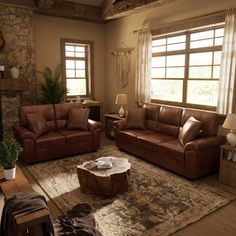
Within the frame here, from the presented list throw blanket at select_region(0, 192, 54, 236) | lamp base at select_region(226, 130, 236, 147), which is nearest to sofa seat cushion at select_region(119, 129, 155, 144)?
lamp base at select_region(226, 130, 236, 147)

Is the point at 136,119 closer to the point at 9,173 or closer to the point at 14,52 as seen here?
the point at 9,173

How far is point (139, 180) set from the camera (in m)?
3.43

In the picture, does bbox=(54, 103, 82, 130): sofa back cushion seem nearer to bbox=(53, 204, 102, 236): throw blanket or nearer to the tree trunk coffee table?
the tree trunk coffee table

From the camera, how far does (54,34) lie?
576 cm

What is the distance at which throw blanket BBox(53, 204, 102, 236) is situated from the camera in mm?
1925

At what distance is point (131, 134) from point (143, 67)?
1668 mm

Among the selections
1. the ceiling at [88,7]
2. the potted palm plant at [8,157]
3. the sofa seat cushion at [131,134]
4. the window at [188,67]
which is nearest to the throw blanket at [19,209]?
the potted palm plant at [8,157]

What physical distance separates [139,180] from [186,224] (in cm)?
111

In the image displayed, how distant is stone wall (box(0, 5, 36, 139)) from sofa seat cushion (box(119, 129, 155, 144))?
237 cm

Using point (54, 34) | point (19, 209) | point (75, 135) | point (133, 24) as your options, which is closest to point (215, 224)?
point (19, 209)

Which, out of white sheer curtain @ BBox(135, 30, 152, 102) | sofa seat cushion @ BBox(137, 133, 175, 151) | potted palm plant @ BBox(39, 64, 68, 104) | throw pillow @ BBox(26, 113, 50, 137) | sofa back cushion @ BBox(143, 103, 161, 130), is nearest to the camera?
sofa seat cushion @ BBox(137, 133, 175, 151)

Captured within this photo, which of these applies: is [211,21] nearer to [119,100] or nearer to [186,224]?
[119,100]

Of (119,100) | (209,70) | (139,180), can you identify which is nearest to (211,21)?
(209,70)

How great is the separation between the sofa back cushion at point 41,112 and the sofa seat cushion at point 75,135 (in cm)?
30
